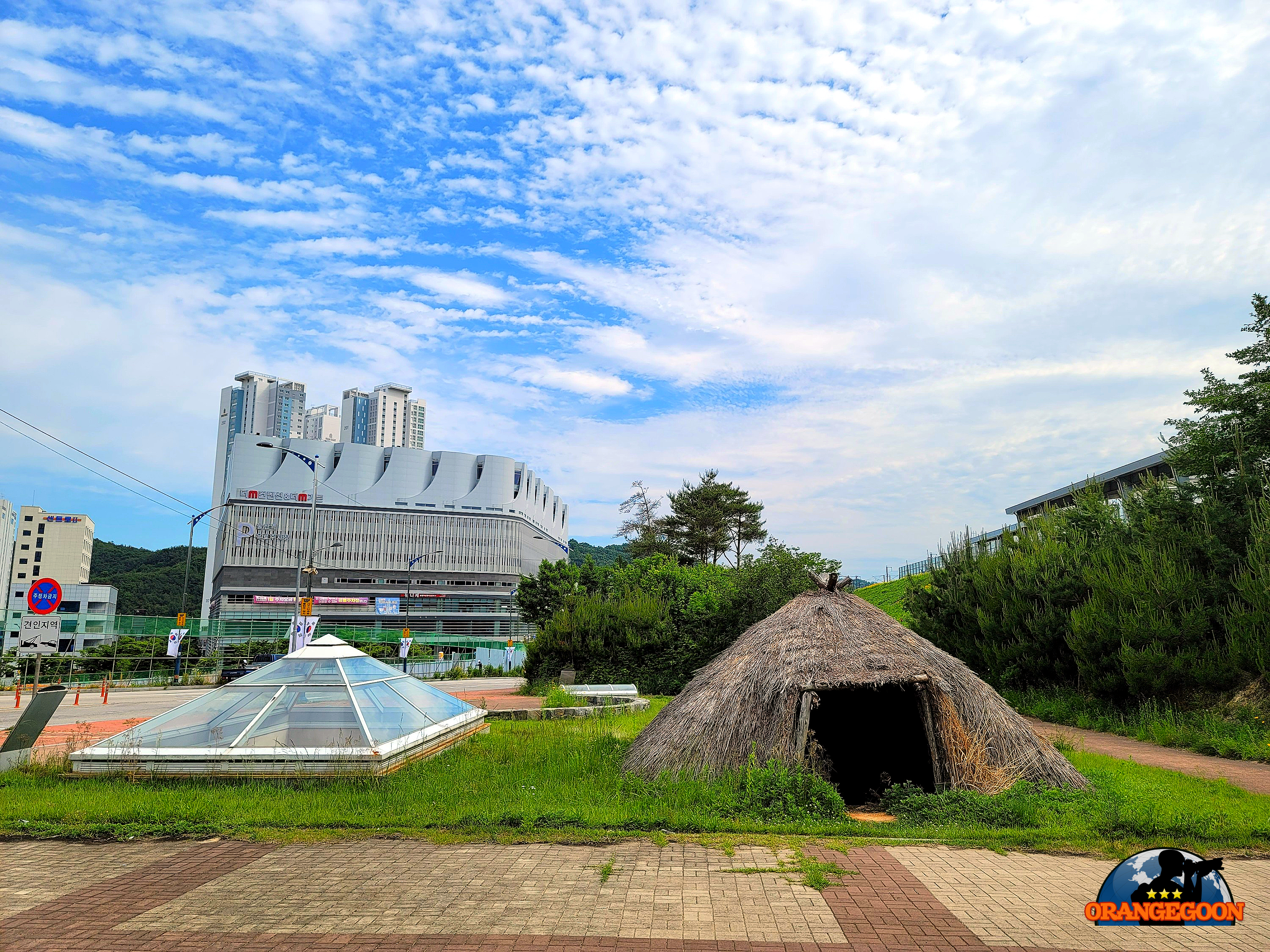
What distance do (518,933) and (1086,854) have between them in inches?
214

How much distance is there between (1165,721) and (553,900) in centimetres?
1625

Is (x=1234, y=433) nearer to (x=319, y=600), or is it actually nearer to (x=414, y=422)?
(x=319, y=600)

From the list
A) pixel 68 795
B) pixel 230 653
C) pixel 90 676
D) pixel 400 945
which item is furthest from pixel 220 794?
pixel 230 653

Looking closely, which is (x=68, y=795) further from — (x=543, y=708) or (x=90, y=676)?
(x=90, y=676)

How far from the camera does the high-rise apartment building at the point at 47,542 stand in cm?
11100

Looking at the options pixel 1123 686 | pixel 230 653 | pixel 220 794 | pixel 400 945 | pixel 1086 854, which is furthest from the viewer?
pixel 230 653

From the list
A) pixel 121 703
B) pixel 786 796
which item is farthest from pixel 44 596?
pixel 121 703

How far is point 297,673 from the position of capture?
11.4 m

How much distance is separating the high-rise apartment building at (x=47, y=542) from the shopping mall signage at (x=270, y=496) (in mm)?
33756

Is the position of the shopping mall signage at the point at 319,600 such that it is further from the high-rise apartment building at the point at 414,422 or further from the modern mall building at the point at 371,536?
the high-rise apartment building at the point at 414,422

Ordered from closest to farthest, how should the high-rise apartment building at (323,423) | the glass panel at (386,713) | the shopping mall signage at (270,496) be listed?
the glass panel at (386,713) → the shopping mall signage at (270,496) → the high-rise apartment building at (323,423)

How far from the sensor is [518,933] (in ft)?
17.2

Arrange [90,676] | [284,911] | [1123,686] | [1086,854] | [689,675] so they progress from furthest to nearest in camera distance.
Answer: [90,676]
[689,675]
[1123,686]
[1086,854]
[284,911]

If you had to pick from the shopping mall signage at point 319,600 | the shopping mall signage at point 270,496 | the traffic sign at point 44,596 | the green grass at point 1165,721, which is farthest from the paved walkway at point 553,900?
the shopping mall signage at point 270,496
